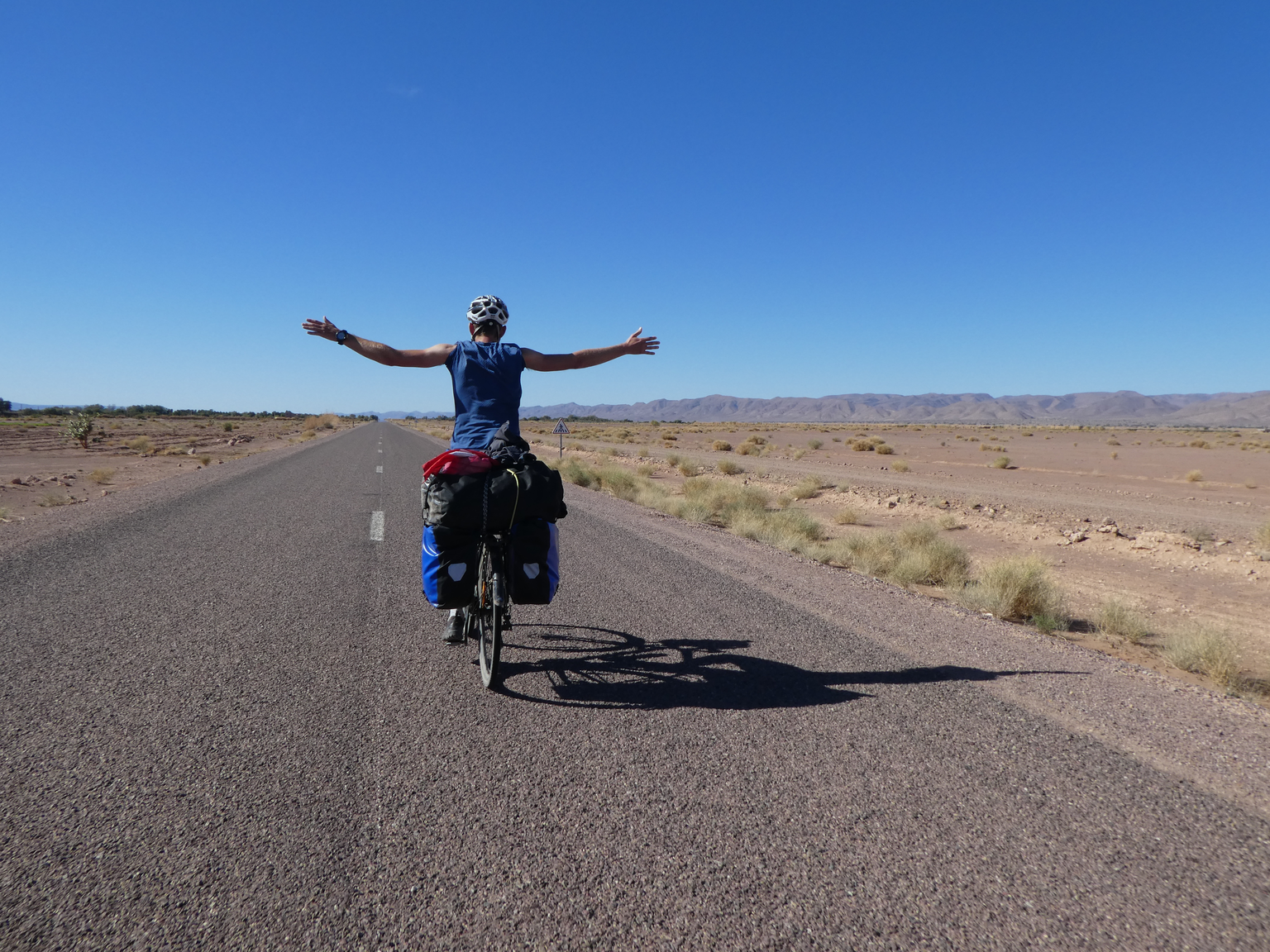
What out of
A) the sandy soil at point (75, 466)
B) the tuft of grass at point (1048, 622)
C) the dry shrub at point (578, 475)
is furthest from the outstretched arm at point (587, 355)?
the dry shrub at point (578, 475)

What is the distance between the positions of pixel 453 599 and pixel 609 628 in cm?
169

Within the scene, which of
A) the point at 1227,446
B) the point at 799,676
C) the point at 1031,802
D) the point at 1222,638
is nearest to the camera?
the point at 1031,802

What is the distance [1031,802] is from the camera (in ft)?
9.46

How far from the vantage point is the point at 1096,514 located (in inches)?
635

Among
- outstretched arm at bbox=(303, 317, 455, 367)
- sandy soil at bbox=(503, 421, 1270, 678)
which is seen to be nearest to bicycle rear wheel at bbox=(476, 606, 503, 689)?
outstretched arm at bbox=(303, 317, 455, 367)

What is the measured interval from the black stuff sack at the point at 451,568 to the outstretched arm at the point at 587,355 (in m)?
1.18

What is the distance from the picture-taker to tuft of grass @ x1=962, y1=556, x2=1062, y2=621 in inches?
265

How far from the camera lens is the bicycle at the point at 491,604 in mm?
3967

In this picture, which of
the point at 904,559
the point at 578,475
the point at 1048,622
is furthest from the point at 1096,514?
the point at 578,475

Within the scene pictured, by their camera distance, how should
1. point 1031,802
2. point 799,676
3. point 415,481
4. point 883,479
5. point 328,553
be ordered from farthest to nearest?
point 883,479
point 415,481
point 328,553
point 799,676
point 1031,802

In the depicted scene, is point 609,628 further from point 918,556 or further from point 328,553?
point 918,556

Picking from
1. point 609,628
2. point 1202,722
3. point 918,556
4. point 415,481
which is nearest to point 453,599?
point 609,628

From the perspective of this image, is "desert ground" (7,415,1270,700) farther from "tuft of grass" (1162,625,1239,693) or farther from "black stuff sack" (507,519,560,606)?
"black stuff sack" (507,519,560,606)

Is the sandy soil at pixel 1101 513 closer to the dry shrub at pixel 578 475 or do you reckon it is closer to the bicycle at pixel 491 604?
the dry shrub at pixel 578 475
